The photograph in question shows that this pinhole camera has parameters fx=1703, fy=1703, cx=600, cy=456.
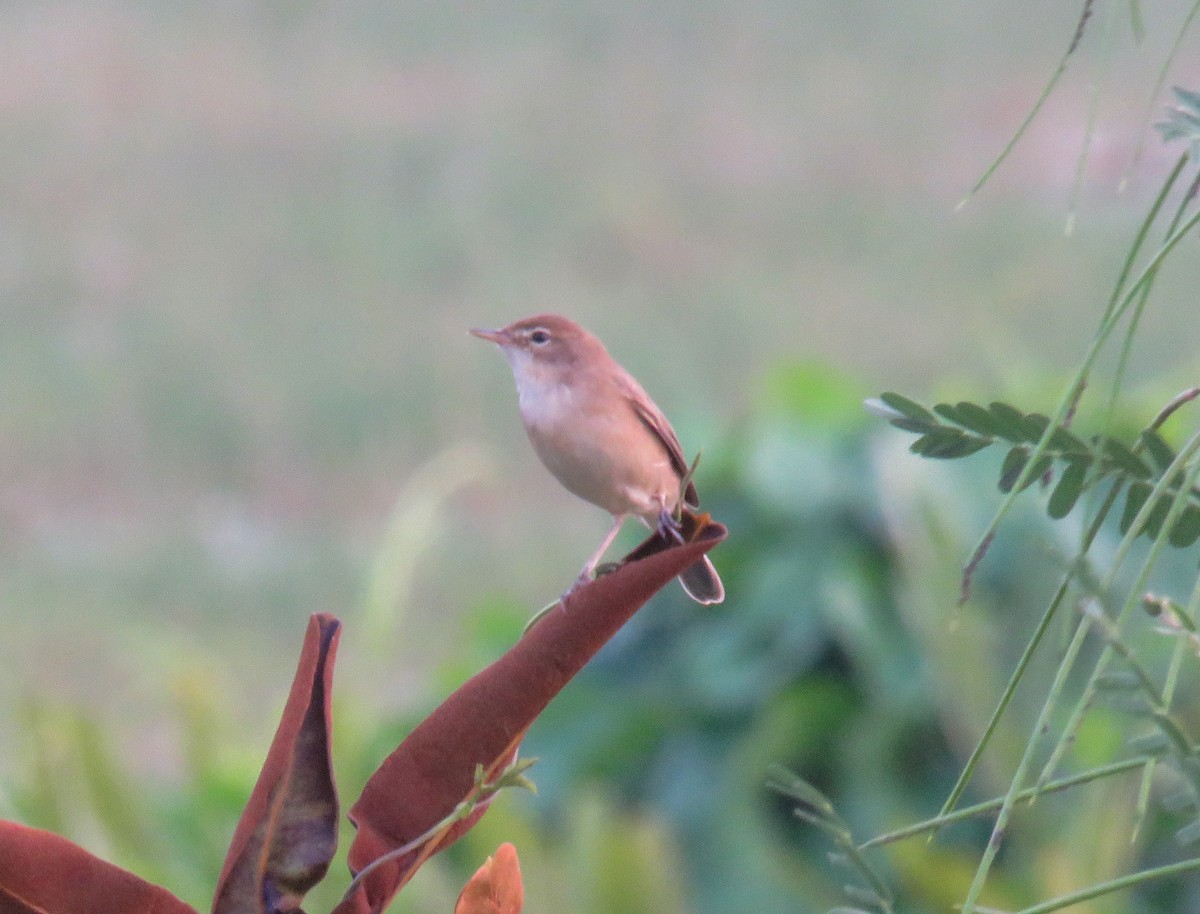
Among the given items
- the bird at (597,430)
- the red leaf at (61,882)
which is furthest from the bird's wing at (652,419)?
the red leaf at (61,882)

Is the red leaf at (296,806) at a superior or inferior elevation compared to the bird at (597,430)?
superior

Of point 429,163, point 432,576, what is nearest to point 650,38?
point 429,163

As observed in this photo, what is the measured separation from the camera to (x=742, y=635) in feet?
8.28

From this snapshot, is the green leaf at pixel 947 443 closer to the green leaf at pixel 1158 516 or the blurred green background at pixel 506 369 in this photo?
the green leaf at pixel 1158 516

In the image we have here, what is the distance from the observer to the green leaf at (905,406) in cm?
56

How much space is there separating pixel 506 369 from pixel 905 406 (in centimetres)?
388

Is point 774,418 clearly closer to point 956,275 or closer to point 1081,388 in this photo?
point 1081,388

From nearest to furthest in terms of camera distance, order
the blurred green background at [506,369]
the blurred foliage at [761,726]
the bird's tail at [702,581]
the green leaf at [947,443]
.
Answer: the green leaf at [947,443]
the bird's tail at [702,581]
the blurred foliage at [761,726]
the blurred green background at [506,369]

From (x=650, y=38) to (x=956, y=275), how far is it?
62.5 inches

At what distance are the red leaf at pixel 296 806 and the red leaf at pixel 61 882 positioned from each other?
28 millimetres

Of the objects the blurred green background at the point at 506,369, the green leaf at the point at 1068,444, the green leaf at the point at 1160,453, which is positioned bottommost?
the blurred green background at the point at 506,369

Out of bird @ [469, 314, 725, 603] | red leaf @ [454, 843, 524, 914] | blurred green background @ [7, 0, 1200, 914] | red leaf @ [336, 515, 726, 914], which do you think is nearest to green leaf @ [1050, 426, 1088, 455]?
red leaf @ [336, 515, 726, 914]

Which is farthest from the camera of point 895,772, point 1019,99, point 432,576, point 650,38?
point 650,38

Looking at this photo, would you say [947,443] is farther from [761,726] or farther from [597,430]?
[761,726]
